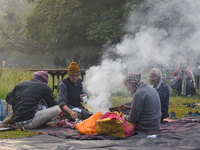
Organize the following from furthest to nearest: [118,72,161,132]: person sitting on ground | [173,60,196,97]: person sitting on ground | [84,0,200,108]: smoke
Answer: [84,0,200,108]: smoke → [173,60,196,97]: person sitting on ground → [118,72,161,132]: person sitting on ground

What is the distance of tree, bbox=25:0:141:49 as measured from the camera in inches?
746

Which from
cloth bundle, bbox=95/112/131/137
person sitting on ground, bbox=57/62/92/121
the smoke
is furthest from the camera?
the smoke

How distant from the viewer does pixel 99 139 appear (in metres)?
4.93

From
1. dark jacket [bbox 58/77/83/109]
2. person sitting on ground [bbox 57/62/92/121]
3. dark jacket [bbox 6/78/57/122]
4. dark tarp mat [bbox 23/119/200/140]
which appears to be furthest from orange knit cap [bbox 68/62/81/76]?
dark tarp mat [bbox 23/119/200/140]

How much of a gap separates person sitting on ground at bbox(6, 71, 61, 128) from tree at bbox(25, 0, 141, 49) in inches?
503

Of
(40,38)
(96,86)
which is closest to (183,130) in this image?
(96,86)

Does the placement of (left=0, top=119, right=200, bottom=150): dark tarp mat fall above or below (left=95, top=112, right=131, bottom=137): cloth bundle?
below

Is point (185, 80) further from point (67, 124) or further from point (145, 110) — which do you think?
point (145, 110)

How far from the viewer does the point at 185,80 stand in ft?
41.8

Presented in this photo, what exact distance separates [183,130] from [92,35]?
48.6 feet

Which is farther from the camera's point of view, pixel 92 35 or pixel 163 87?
pixel 92 35

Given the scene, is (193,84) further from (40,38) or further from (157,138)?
(40,38)

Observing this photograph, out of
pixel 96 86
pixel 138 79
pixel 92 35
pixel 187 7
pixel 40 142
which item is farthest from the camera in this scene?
pixel 92 35

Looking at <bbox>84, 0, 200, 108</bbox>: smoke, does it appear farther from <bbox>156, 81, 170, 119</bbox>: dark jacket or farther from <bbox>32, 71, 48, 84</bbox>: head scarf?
<bbox>32, 71, 48, 84</bbox>: head scarf
